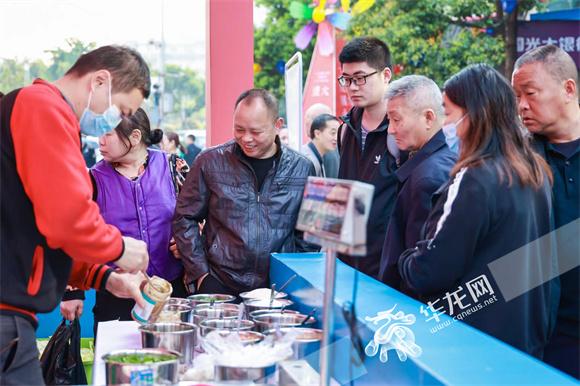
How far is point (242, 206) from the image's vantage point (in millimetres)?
3779

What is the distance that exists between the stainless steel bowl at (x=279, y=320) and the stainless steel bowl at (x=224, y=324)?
3cm

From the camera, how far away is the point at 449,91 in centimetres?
263

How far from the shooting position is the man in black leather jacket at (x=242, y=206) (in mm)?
3754

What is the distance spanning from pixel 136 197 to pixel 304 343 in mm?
1816

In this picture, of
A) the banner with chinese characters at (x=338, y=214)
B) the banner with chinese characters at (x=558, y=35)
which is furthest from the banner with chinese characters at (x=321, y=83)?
the banner with chinese characters at (x=338, y=214)

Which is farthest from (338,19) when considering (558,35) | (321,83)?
(558,35)

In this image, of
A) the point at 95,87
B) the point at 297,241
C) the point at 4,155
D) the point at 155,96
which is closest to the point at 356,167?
the point at 297,241

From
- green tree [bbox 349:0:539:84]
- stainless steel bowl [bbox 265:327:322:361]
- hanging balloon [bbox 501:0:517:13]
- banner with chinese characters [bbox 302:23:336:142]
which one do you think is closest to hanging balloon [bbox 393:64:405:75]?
green tree [bbox 349:0:539:84]

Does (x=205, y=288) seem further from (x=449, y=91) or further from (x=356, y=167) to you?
(x=449, y=91)

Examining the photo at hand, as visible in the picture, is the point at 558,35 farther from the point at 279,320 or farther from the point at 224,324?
the point at 224,324

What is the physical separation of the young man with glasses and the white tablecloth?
1.15m

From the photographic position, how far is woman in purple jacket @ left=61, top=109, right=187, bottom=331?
387cm

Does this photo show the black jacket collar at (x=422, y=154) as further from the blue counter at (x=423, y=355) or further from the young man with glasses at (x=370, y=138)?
the young man with glasses at (x=370, y=138)

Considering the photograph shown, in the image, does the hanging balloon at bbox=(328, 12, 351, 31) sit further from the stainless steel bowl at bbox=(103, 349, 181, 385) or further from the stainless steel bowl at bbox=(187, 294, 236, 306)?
the stainless steel bowl at bbox=(103, 349, 181, 385)
